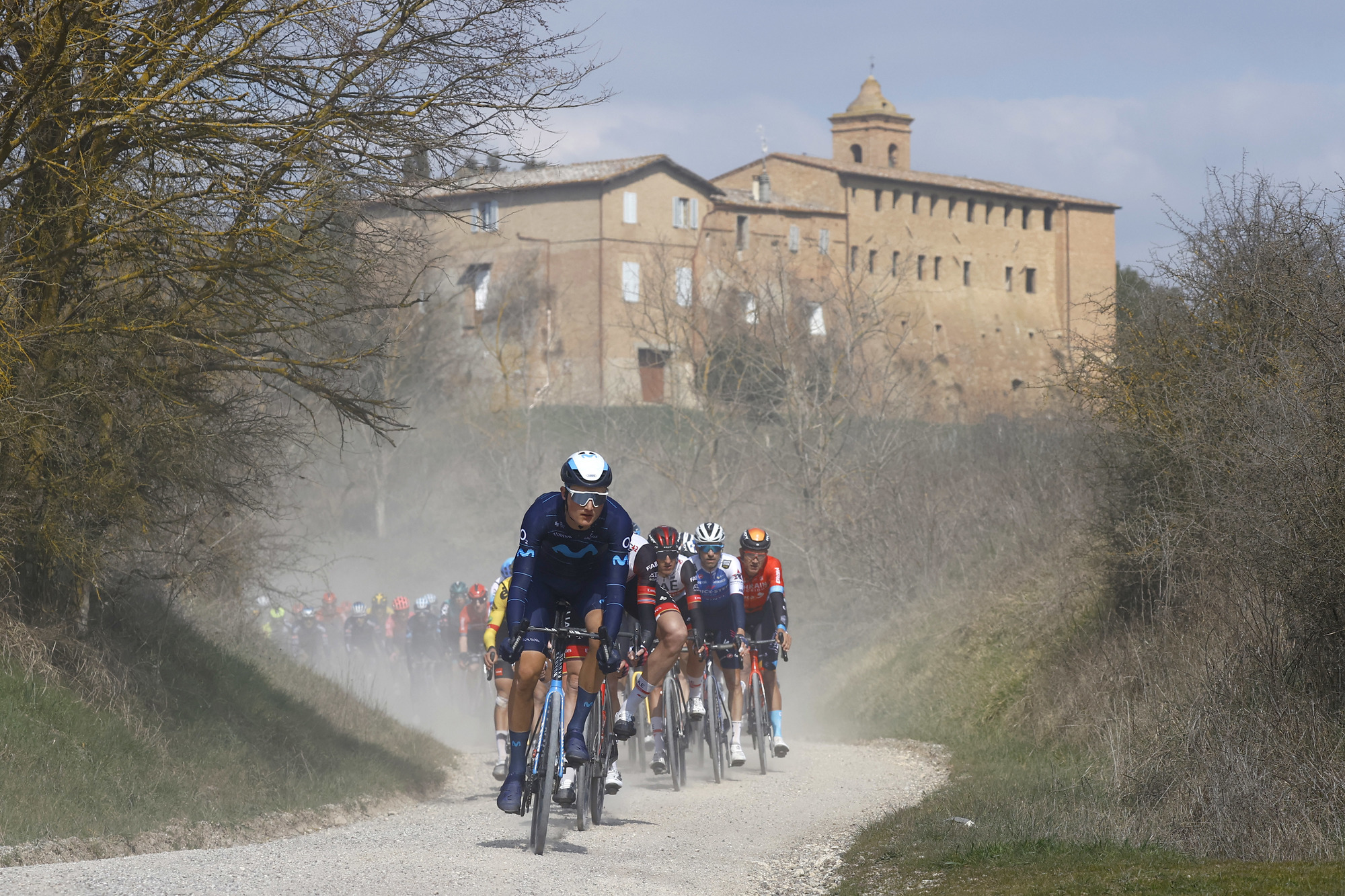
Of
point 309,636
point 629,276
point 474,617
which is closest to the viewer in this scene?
point 474,617

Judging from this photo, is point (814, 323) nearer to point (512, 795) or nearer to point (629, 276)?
point (629, 276)

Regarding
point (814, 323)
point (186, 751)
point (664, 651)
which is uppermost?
point (814, 323)

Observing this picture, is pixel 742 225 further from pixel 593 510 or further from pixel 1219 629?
pixel 593 510

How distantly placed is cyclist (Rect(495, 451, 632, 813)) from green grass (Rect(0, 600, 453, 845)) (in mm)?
3576

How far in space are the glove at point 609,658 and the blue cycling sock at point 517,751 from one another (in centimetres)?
65

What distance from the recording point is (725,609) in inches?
569

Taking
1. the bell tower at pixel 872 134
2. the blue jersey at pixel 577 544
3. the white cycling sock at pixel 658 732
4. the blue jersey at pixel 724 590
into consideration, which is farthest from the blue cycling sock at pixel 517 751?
the bell tower at pixel 872 134

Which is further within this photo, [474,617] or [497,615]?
[474,617]

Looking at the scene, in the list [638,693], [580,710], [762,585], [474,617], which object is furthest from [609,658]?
[474,617]

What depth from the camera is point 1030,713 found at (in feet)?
57.5

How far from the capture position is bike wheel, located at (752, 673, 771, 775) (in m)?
14.8

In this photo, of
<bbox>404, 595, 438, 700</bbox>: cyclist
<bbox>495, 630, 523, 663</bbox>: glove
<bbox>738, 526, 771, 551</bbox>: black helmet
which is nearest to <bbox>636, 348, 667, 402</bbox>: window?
<bbox>404, 595, 438, 700</bbox>: cyclist

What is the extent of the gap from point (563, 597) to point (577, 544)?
1.43 ft

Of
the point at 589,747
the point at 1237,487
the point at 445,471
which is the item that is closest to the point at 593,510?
the point at 589,747
